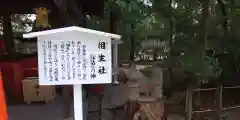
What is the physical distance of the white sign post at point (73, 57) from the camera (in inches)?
101

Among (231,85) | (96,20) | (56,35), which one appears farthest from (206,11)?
(96,20)

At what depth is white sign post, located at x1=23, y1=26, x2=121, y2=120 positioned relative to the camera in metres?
2.55

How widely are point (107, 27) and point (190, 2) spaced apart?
175 inches

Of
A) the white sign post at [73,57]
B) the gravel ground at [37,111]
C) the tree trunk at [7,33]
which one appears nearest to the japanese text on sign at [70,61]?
the white sign post at [73,57]

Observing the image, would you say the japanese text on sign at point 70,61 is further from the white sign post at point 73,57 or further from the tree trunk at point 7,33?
the tree trunk at point 7,33

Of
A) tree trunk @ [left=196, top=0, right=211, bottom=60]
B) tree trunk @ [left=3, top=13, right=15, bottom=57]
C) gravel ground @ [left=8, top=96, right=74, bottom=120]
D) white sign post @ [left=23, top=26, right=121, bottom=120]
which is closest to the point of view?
white sign post @ [left=23, top=26, right=121, bottom=120]

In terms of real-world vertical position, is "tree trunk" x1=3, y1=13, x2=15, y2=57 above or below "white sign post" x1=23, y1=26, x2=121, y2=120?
above

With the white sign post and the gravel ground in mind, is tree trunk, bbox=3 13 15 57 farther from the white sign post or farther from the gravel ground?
the white sign post

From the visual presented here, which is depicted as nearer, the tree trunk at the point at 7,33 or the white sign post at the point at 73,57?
the white sign post at the point at 73,57

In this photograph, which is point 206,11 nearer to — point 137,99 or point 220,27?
point 220,27

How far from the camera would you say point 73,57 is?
2574 millimetres

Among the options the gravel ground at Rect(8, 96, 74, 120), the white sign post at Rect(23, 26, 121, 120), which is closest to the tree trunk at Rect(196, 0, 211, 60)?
the white sign post at Rect(23, 26, 121, 120)

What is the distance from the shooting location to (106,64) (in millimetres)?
2631

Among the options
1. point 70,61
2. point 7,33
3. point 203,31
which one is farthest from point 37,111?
point 70,61
